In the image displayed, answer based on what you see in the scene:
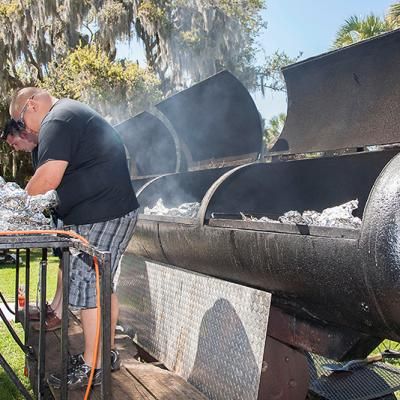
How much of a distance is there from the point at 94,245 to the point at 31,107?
84 cm

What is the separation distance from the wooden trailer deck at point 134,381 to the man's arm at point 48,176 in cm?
104

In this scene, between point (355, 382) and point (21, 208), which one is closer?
point (21, 208)

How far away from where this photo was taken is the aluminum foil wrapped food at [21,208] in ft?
8.20

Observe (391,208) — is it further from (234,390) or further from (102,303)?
(234,390)

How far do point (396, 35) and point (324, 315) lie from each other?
63.9 inches

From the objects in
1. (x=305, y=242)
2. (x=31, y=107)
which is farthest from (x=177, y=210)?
(x=305, y=242)

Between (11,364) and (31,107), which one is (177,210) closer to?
(31,107)

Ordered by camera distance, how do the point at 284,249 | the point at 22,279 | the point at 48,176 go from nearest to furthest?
1. the point at 284,249
2. the point at 48,176
3. the point at 22,279

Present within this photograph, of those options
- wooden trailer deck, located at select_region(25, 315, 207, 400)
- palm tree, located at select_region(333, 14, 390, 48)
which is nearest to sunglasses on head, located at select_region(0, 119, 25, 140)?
wooden trailer deck, located at select_region(25, 315, 207, 400)

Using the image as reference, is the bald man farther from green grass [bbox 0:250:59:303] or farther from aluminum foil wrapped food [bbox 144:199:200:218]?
green grass [bbox 0:250:59:303]

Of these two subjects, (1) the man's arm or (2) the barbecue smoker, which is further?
(1) the man's arm

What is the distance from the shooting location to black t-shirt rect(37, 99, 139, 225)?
9.52 ft

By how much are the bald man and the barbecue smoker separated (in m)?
0.44

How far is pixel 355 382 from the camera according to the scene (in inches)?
142
